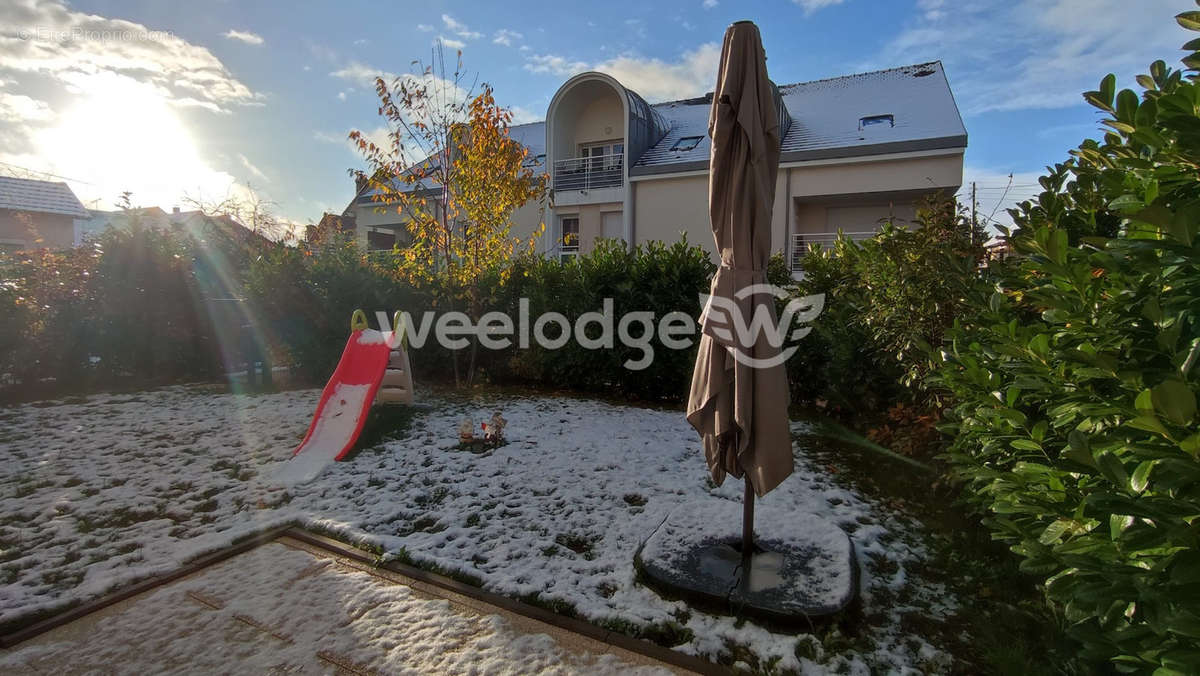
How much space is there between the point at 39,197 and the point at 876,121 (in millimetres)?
28482

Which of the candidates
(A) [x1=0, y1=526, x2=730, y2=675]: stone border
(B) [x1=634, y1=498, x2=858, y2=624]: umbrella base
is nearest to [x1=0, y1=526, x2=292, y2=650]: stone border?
(A) [x1=0, y1=526, x2=730, y2=675]: stone border

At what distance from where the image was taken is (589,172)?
16516 millimetres

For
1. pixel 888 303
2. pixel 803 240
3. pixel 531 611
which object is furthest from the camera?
pixel 803 240

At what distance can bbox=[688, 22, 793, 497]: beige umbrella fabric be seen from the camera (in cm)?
250

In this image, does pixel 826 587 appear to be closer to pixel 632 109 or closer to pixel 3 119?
pixel 3 119

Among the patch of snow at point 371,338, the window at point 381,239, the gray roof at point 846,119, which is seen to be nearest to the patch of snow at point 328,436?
the patch of snow at point 371,338

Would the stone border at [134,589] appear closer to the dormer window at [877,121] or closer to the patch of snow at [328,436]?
the patch of snow at [328,436]

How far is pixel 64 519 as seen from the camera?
3.40 m

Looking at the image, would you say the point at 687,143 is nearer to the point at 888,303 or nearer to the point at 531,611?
the point at 888,303

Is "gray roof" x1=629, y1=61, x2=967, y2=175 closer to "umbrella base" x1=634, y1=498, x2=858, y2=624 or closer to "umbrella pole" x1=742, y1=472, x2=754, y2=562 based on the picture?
"umbrella base" x1=634, y1=498, x2=858, y2=624

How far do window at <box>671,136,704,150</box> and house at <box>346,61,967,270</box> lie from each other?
0.07 m

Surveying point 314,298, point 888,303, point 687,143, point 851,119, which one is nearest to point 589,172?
point 687,143

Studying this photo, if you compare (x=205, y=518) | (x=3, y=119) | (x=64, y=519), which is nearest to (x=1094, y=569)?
(x=205, y=518)

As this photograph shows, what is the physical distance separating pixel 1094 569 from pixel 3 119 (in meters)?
13.1
